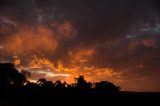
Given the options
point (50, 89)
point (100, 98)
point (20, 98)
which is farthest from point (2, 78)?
point (100, 98)

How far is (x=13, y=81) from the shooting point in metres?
76.1

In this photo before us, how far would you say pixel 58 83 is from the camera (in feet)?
173

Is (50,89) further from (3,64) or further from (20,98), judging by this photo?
(3,64)

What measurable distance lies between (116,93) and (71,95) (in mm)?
6528

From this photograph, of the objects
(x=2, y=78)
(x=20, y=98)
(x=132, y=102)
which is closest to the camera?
(x=132, y=102)

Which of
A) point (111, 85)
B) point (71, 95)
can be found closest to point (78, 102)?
point (71, 95)

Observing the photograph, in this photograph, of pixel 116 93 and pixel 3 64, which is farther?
pixel 3 64

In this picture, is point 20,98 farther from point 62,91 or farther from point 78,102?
point 78,102

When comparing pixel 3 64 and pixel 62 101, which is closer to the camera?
pixel 62 101

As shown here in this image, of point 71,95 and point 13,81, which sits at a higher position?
point 13,81

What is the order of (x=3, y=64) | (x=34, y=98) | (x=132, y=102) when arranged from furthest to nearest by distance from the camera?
(x=3, y=64), (x=34, y=98), (x=132, y=102)

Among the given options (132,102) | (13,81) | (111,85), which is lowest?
(132,102)

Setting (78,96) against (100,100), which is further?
(78,96)

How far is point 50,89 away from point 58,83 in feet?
14.4
